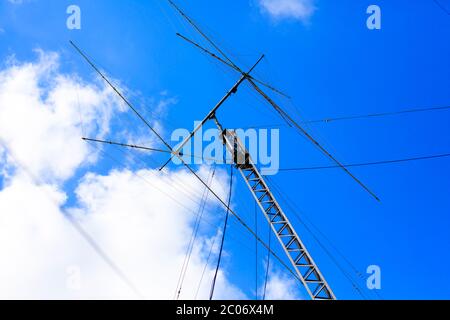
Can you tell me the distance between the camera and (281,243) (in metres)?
13.3

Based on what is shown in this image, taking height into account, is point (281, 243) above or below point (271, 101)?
below

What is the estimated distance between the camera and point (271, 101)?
46.6 feet
